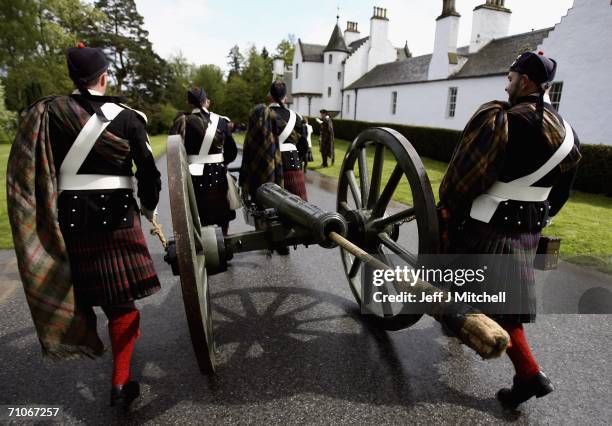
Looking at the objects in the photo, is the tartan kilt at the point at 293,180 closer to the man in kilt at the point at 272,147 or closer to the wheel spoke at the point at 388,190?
the man in kilt at the point at 272,147

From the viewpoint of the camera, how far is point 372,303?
3.19m

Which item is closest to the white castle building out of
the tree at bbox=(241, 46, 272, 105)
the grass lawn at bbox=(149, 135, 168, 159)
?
the tree at bbox=(241, 46, 272, 105)

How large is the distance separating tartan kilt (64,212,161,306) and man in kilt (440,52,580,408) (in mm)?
1836

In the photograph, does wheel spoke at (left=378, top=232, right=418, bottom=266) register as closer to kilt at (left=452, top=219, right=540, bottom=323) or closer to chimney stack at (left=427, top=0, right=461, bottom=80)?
kilt at (left=452, top=219, right=540, bottom=323)

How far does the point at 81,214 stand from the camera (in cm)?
207

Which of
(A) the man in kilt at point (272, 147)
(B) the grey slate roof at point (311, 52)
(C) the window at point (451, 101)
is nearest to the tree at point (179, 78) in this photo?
(B) the grey slate roof at point (311, 52)

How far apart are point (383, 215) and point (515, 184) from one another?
97 centimetres

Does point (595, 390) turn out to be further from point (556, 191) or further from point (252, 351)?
point (252, 351)

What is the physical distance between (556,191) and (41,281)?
2.92 metres

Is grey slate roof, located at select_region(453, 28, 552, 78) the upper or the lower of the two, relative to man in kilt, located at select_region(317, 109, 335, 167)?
upper

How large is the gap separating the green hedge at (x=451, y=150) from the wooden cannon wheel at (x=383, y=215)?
26.3 feet

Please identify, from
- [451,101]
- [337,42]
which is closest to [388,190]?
[451,101]

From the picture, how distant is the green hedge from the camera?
9.40 metres

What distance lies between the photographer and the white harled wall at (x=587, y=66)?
40.6 feet
